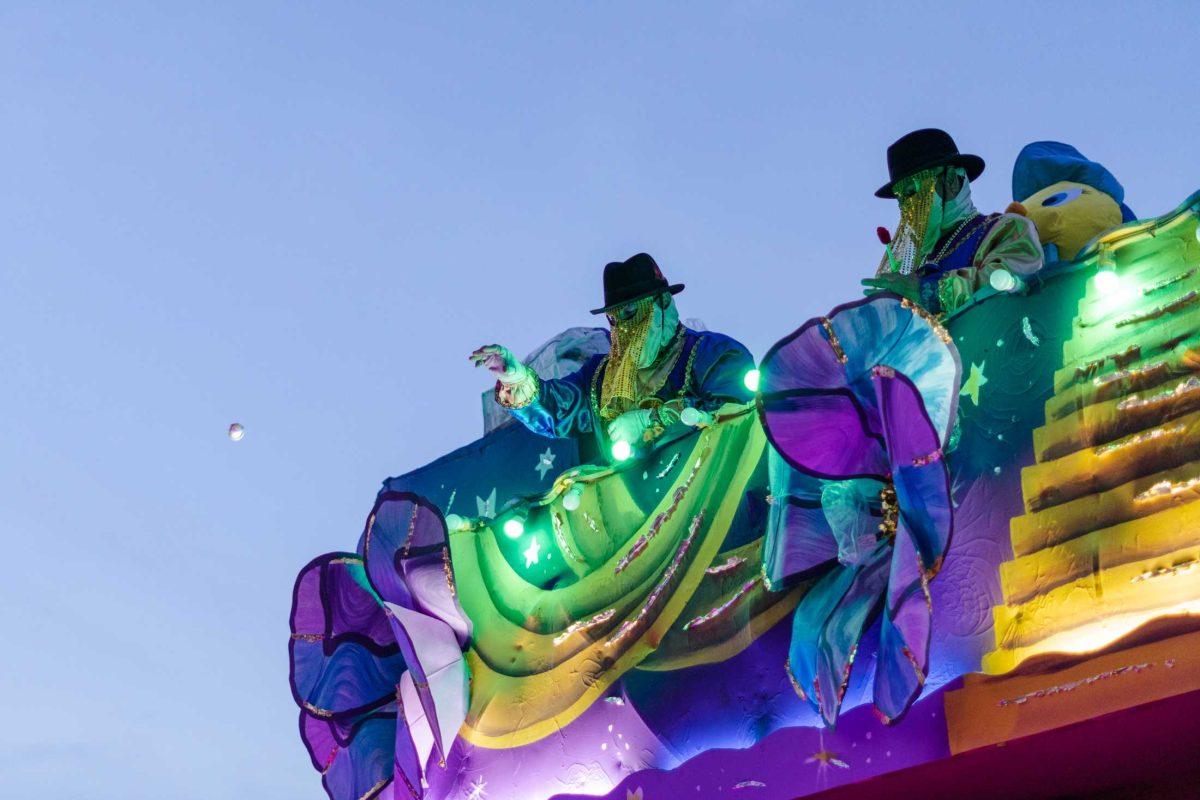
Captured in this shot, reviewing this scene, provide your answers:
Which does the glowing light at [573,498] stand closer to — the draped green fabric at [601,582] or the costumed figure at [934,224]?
the draped green fabric at [601,582]

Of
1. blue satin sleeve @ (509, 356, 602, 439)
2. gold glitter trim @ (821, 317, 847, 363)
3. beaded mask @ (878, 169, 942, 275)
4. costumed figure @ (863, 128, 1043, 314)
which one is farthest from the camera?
blue satin sleeve @ (509, 356, 602, 439)

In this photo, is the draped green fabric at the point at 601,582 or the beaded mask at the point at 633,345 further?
the beaded mask at the point at 633,345

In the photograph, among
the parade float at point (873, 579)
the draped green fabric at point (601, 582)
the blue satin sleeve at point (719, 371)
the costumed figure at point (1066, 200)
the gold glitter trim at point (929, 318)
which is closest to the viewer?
the parade float at point (873, 579)

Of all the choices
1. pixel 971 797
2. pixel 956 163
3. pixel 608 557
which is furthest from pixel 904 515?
pixel 956 163

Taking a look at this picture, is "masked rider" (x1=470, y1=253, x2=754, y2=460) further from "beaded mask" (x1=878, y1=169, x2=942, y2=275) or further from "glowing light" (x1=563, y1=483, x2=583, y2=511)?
"beaded mask" (x1=878, y1=169, x2=942, y2=275)

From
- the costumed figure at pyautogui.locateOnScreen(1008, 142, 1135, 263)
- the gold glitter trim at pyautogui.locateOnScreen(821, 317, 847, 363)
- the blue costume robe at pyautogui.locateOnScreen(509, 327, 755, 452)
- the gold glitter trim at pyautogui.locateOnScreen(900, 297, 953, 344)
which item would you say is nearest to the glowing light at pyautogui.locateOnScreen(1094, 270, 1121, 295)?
the gold glitter trim at pyautogui.locateOnScreen(900, 297, 953, 344)

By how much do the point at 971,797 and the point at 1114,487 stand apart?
1144 millimetres

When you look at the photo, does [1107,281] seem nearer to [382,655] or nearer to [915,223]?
[915,223]

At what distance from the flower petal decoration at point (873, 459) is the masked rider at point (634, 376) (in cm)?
139

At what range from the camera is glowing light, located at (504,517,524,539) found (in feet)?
20.6

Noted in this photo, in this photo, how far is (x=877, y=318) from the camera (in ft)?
15.2

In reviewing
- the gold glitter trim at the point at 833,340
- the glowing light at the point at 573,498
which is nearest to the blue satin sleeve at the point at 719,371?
the glowing light at the point at 573,498

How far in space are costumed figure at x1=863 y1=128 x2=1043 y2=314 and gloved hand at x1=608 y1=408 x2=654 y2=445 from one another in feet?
3.66

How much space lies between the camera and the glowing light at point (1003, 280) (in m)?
4.81
